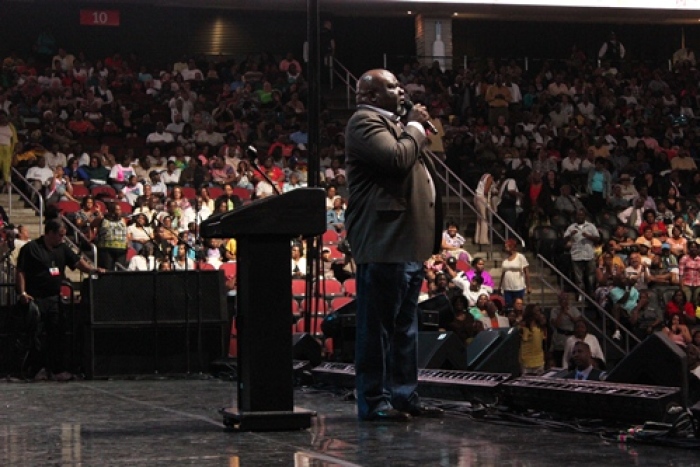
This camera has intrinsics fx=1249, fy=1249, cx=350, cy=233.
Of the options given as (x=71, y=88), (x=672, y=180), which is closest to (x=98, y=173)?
(x=71, y=88)

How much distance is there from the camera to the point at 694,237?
18656 mm

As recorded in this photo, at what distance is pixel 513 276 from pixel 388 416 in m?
11.0

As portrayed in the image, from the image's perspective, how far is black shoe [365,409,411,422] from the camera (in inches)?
213

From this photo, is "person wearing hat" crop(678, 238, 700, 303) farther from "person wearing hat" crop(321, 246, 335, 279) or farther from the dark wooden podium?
the dark wooden podium

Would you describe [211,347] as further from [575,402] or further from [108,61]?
[108,61]

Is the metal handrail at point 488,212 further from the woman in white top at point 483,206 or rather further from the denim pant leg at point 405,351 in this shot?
the denim pant leg at point 405,351

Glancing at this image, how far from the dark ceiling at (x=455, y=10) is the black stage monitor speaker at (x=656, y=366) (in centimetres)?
1923

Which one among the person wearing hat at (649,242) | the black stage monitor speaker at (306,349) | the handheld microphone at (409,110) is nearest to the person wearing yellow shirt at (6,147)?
the person wearing hat at (649,242)

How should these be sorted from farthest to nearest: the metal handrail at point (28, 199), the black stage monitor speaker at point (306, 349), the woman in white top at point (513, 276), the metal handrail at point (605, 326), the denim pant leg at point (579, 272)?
the denim pant leg at point (579, 272)
the woman in white top at point (513, 276)
the metal handrail at point (28, 199)
the metal handrail at point (605, 326)
the black stage monitor speaker at point (306, 349)

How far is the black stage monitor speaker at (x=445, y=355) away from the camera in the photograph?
7027 millimetres

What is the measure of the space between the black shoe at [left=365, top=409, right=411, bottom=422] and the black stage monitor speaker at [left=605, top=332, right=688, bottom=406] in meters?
0.93

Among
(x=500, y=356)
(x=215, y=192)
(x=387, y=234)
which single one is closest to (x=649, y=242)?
(x=215, y=192)

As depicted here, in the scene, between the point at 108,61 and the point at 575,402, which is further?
the point at 108,61

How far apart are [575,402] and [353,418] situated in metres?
1.01
